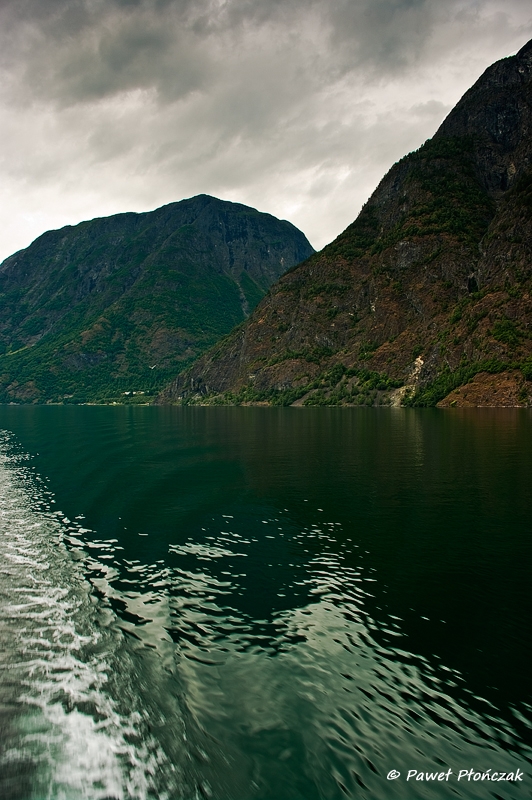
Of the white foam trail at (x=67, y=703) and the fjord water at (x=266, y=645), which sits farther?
the fjord water at (x=266, y=645)

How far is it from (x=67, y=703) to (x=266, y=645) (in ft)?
19.0

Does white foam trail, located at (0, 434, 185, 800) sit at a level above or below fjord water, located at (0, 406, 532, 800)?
below

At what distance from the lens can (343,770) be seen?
9.86m

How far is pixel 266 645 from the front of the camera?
14711 mm

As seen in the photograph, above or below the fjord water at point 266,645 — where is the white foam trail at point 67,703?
below

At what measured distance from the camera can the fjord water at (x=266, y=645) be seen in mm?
10086

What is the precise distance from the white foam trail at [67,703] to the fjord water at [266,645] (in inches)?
2.2

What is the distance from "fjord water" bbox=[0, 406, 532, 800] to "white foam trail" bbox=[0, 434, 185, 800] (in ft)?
0.18

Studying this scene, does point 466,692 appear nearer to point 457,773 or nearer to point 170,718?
point 457,773

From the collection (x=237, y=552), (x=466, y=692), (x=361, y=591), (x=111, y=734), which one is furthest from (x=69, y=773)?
(x=237, y=552)

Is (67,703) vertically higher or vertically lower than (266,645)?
lower

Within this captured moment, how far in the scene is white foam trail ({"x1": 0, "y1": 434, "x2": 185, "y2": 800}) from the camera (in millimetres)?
9953

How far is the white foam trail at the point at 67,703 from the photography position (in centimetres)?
995

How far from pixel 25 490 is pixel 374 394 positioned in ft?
561
